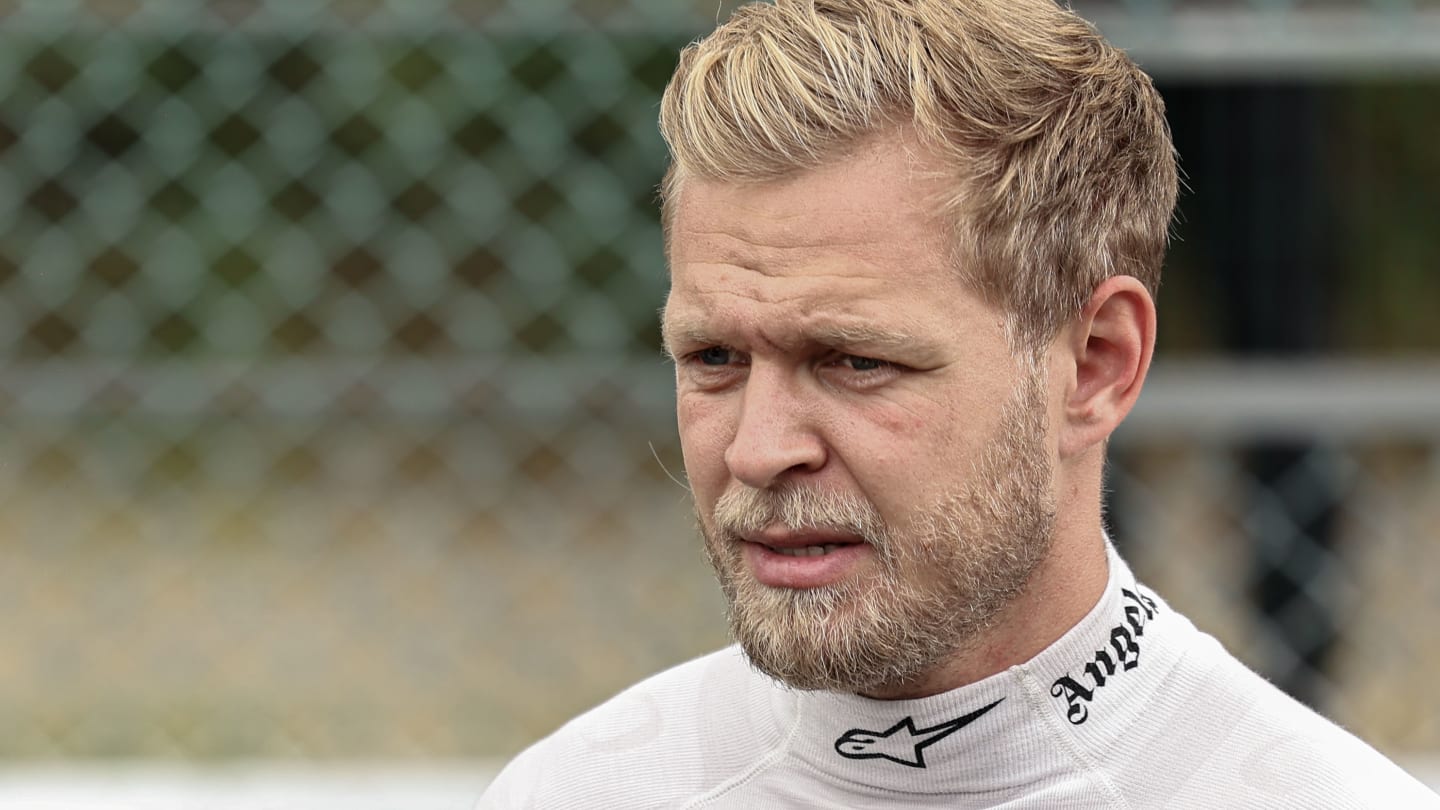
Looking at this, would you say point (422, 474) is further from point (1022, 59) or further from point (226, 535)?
point (1022, 59)

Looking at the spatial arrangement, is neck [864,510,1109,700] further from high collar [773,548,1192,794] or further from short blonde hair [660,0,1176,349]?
short blonde hair [660,0,1176,349]

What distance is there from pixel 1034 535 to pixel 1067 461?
0.08 metres

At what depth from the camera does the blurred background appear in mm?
2502

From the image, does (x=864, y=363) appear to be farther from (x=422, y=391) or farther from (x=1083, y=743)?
(x=422, y=391)

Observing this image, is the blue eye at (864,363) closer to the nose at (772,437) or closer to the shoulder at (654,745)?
the nose at (772,437)

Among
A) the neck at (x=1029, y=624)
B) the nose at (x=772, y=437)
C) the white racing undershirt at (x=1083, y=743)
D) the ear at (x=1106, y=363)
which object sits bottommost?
the white racing undershirt at (x=1083, y=743)

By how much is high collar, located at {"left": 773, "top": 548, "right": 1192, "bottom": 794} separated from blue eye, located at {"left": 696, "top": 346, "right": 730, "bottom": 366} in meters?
0.32

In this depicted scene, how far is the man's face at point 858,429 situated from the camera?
1.44 meters

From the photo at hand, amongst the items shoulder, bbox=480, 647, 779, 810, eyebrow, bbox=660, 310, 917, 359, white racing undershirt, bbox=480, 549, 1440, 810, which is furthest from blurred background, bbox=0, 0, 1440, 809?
eyebrow, bbox=660, 310, 917, 359

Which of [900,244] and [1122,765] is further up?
[900,244]

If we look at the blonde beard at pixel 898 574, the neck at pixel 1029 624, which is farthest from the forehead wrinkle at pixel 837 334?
the neck at pixel 1029 624

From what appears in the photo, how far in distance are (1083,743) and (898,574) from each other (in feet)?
0.72

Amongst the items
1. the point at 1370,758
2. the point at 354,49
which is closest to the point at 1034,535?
the point at 1370,758

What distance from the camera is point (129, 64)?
2.91m
